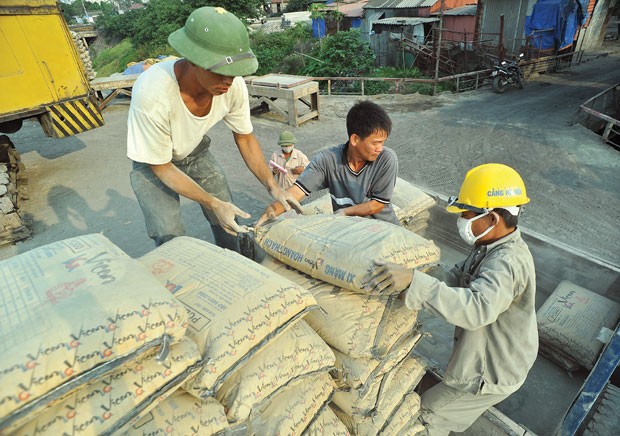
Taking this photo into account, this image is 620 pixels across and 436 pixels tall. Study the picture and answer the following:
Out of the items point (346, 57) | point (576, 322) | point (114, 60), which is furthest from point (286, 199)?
point (114, 60)

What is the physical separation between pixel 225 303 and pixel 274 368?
34 centimetres

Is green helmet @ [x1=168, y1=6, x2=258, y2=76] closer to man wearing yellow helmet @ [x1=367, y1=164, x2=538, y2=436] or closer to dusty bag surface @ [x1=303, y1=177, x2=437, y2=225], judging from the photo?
man wearing yellow helmet @ [x1=367, y1=164, x2=538, y2=436]

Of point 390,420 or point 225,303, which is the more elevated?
point 225,303

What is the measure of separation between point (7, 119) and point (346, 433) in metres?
5.96

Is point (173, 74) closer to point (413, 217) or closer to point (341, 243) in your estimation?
point (341, 243)

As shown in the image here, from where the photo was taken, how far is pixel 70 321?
43.4 inches

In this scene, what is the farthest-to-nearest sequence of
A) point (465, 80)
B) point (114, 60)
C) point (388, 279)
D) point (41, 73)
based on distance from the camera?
1. point (114, 60)
2. point (465, 80)
3. point (41, 73)
4. point (388, 279)

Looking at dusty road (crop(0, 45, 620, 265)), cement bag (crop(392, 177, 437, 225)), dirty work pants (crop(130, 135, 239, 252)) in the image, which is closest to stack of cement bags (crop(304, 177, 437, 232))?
cement bag (crop(392, 177, 437, 225))

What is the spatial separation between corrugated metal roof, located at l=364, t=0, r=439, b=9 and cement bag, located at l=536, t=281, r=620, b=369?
64.5ft

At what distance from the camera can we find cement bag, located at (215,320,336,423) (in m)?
1.36

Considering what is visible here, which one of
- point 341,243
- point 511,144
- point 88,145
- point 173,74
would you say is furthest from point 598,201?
point 88,145

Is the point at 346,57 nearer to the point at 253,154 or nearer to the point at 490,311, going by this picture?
the point at 253,154

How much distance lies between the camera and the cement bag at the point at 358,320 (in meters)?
1.68

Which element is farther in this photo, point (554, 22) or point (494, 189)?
point (554, 22)
